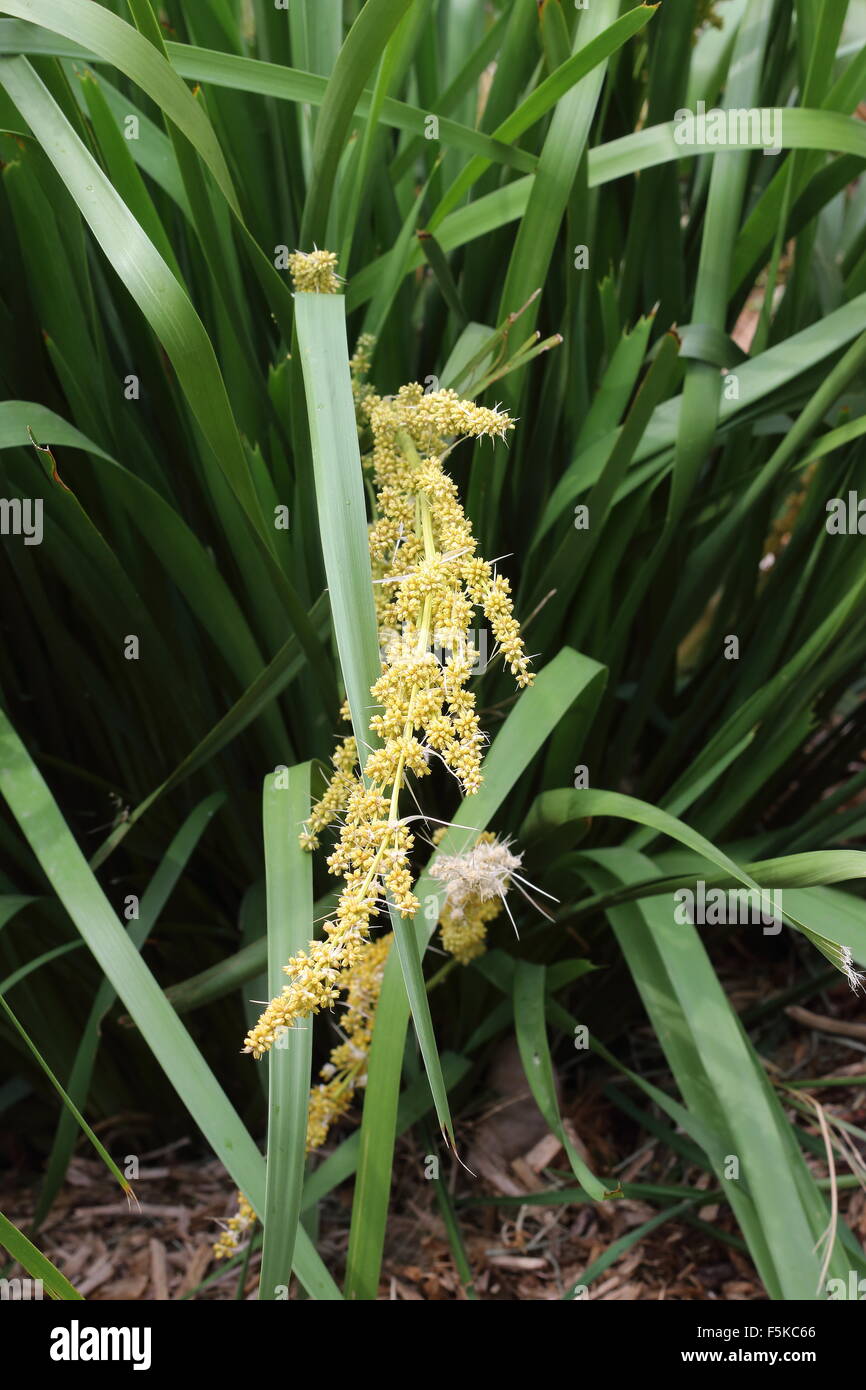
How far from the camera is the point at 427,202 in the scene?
139cm

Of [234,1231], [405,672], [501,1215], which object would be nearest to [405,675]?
[405,672]

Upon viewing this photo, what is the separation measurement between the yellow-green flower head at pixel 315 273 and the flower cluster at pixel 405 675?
0.13 m

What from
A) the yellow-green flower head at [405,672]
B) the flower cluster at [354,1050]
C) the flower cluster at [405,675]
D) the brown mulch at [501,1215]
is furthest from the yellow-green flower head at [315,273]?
the brown mulch at [501,1215]

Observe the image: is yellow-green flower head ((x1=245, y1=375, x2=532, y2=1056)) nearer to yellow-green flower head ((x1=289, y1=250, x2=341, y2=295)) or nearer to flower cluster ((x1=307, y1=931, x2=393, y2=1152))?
yellow-green flower head ((x1=289, y1=250, x2=341, y2=295))

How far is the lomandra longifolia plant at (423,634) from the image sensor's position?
921 mm

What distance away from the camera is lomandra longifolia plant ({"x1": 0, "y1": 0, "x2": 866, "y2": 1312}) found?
3.02 ft

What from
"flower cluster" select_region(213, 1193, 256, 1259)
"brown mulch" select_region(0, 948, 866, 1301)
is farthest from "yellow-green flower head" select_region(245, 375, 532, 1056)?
"brown mulch" select_region(0, 948, 866, 1301)

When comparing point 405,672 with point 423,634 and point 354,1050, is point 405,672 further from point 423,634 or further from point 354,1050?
point 354,1050

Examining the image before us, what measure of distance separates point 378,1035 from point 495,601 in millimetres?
461

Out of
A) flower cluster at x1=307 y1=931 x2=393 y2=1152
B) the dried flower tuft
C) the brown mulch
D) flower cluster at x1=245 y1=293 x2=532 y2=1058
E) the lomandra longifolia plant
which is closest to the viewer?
flower cluster at x1=245 y1=293 x2=532 y2=1058

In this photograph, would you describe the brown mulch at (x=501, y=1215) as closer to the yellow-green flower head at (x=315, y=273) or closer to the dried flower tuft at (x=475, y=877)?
the dried flower tuft at (x=475, y=877)

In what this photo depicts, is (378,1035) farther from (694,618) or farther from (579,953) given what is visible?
(694,618)

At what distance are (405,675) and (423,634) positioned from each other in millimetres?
57

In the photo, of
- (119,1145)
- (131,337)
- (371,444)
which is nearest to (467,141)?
(371,444)
